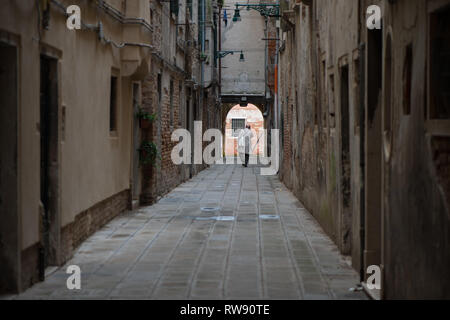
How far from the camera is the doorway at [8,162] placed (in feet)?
22.9

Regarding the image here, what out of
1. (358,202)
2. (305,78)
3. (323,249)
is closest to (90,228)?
(323,249)

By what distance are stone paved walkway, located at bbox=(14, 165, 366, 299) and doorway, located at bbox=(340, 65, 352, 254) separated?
28cm

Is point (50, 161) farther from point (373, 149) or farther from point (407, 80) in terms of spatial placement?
point (407, 80)

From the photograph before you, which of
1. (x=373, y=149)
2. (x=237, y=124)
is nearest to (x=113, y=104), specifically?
(x=373, y=149)

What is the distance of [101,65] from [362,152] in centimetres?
509

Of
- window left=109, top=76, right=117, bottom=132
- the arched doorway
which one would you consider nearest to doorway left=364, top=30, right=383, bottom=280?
window left=109, top=76, right=117, bottom=132

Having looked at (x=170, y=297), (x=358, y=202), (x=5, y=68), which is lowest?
(x=170, y=297)

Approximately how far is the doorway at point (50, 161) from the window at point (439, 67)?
4.84m

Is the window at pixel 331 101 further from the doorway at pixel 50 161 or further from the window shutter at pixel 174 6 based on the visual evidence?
the window shutter at pixel 174 6

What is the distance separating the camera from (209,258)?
9.36 metres

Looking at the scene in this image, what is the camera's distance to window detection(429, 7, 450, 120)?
4941 mm

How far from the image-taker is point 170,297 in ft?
23.2
